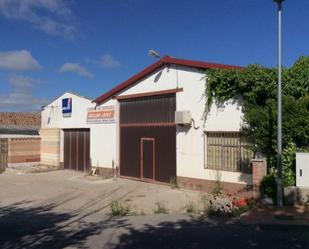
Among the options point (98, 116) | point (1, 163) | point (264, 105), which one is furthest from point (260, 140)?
point (1, 163)

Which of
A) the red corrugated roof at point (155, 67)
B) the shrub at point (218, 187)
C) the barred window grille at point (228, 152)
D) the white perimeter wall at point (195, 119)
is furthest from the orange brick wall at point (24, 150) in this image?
the shrub at point (218, 187)

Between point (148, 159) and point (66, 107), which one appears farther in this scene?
point (66, 107)

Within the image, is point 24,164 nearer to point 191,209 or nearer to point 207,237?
point 191,209

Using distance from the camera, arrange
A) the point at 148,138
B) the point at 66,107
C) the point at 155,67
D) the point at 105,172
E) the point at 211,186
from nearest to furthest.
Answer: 1. the point at 211,186
2. the point at 155,67
3. the point at 148,138
4. the point at 105,172
5. the point at 66,107

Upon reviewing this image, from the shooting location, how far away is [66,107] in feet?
92.1

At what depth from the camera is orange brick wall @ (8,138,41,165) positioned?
30031mm

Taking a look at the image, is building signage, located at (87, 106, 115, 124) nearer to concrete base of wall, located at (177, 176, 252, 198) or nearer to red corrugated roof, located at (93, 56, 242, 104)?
red corrugated roof, located at (93, 56, 242, 104)

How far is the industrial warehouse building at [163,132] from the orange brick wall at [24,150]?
170 inches

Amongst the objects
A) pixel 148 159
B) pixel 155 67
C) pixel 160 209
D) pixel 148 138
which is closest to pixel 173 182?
pixel 148 159

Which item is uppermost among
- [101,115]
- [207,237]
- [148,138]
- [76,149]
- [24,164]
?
[101,115]

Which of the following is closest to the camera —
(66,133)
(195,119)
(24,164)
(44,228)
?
(44,228)

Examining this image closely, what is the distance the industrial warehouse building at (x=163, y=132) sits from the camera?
677 inches

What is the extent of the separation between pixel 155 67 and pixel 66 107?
Result: 937cm

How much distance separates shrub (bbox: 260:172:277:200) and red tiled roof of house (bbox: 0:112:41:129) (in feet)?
87.6
